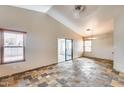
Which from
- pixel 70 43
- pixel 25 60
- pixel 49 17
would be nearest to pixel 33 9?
pixel 49 17

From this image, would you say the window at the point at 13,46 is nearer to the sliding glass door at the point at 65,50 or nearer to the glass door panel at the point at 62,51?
the sliding glass door at the point at 65,50

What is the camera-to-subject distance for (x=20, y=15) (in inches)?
191

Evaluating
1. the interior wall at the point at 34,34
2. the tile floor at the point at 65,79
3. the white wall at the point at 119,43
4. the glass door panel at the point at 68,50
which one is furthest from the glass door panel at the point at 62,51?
the white wall at the point at 119,43

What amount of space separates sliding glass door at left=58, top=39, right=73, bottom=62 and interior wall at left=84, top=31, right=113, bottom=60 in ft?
7.88

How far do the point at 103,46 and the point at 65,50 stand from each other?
339 centimetres

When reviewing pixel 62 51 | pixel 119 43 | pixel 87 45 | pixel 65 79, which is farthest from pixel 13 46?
pixel 87 45

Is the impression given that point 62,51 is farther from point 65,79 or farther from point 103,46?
point 65,79

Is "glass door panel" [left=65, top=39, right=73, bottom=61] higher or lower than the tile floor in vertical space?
higher

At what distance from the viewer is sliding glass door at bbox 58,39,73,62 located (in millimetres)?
8078

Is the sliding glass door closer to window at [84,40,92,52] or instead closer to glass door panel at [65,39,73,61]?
glass door panel at [65,39,73,61]

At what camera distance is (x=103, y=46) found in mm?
8938

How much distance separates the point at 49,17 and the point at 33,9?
129cm

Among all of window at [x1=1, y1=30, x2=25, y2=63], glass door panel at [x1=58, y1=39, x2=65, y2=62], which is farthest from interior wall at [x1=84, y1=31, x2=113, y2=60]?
window at [x1=1, y1=30, x2=25, y2=63]
